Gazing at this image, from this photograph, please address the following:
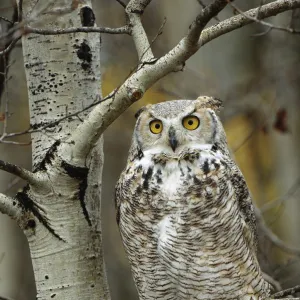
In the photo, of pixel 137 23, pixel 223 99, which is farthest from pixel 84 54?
pixel 223 99

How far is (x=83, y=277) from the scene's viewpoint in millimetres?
3326

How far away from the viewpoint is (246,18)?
278 cm

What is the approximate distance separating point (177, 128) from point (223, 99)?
4.75 metres

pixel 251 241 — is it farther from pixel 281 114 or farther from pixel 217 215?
pixel 281 114

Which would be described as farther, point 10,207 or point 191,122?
point 191,122

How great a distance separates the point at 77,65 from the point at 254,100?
490 centimetres

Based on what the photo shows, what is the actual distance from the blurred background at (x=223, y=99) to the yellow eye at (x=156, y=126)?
13.1 feet

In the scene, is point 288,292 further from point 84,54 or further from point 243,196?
point 84,54

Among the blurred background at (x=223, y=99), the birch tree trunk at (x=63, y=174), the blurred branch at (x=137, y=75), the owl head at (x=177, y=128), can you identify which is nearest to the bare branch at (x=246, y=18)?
the blurred branch at (x=137, y=75)

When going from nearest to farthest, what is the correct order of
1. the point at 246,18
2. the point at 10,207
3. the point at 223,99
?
the point at 246,18 < the point at 10,207 < the point at 223,99

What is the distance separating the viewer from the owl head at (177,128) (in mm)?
3311

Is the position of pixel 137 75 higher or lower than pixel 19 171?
higher

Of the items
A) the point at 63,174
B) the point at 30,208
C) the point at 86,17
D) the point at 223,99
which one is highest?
the point at 223,99

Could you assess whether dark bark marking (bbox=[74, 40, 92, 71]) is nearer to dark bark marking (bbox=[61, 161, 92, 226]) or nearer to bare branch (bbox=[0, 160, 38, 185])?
dark bark marking (bbox=[61, 161, 92, 226])
